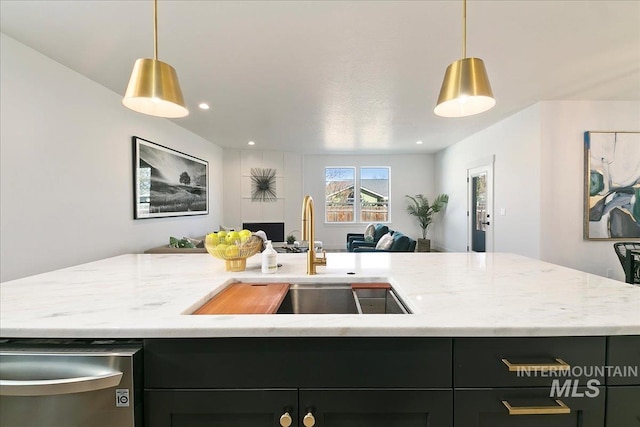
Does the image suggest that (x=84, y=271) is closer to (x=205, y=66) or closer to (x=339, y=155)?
(x=205, y=66)

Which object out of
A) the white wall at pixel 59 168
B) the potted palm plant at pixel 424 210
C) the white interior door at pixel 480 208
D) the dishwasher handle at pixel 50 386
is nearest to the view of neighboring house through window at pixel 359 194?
the potted palm plant at pixel 424 210

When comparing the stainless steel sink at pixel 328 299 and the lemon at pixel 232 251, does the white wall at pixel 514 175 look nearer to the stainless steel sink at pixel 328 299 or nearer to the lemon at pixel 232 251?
the stainless steel sink at pixel 328 299

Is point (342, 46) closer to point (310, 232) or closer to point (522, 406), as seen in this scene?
point (310, 232)

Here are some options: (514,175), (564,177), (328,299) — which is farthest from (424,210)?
(328,299)

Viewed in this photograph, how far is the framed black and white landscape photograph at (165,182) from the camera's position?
393cm

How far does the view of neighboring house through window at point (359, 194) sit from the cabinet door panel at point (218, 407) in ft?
24.3

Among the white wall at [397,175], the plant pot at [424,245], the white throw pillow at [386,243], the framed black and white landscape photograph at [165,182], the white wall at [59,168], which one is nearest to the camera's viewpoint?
the white wall at [59,168]

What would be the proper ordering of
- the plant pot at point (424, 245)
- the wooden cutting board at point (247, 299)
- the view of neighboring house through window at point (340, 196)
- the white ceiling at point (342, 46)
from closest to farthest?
the wooden cutting board at point (247, 299)
the white ceiling at point (342, 46)
the plant pot at point (424, 245)
the view of neighboring house through window at point (340, 196)

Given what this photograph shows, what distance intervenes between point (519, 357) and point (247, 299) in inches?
36.7

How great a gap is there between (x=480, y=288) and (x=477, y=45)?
2335 millimetres

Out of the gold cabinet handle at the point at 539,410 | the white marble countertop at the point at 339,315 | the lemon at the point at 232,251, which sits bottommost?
the gold cabinet handle at the point at 539,410

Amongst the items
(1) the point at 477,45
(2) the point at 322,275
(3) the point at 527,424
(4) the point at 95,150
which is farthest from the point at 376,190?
(3) the point at 527,424

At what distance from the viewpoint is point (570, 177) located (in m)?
4.08

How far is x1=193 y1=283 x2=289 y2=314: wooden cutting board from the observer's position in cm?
107
